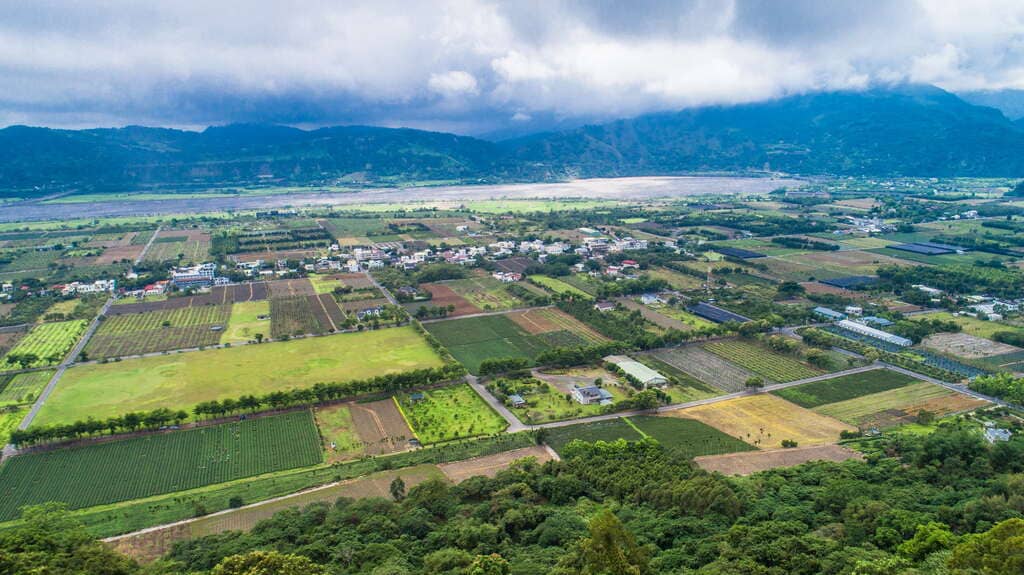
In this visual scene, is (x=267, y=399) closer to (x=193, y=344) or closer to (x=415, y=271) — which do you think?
(x=193, y=344)

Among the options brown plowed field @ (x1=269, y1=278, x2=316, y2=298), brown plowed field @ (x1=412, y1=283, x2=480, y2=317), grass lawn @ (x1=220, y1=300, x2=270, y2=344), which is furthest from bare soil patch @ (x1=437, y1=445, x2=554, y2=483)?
brown plowed field @ (x1=269, y1=278, x2=316, y2=298)

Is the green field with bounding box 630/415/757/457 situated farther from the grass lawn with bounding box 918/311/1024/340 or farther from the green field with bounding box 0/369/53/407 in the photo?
the green field with bounding box 0/369/53/407

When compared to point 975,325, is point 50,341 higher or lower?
lower

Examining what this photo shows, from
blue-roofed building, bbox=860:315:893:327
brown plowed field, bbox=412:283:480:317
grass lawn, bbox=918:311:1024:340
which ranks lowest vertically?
brown plowed field, bbox=412:283:480:317

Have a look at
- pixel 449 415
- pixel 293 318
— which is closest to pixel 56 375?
pixel 293 318

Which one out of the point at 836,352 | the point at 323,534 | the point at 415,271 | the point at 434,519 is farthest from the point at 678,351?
the point at 415,271

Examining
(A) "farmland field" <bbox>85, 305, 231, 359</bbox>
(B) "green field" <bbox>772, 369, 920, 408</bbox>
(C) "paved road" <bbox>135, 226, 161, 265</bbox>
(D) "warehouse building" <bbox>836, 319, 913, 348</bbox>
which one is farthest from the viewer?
(C) "paved road" <bbox>135, 226, 161, 265</bbox>

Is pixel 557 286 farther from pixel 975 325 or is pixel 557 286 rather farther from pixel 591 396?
pixel 975 325
